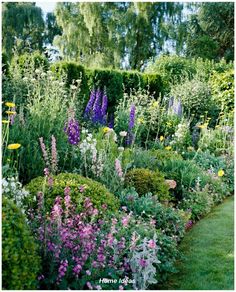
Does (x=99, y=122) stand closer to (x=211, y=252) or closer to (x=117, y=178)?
(x=117, y=178)

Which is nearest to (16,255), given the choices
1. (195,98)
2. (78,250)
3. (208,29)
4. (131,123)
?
(78,250)

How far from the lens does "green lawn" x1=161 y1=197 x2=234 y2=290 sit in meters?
3.59

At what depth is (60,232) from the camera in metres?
3.04

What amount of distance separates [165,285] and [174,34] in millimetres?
15407

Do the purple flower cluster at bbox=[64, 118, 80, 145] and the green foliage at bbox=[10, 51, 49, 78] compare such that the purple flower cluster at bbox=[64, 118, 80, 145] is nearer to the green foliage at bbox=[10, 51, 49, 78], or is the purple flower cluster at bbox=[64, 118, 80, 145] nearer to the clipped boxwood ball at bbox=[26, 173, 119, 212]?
the clipped boxwood ball at bbox=[26, 173, 119, 212]

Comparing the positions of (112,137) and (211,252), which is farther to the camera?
(112,137)

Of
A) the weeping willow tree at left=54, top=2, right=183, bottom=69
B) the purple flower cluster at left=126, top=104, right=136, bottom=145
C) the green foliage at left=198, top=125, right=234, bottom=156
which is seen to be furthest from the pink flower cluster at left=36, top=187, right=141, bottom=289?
the weeping willow tree at left=54, top=2, right=183, bottom=69

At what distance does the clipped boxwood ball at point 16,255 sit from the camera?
2.50 meters

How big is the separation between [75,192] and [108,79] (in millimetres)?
6550

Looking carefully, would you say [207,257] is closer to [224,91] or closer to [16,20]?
[224,91]

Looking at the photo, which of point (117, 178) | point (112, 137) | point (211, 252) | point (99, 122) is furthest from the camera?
point (99, 122)

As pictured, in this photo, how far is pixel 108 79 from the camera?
32.8 feet

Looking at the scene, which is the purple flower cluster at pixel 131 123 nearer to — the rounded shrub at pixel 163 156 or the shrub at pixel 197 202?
the rounded shrub at pixel 163 156

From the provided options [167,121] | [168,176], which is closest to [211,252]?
[168,176]
